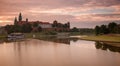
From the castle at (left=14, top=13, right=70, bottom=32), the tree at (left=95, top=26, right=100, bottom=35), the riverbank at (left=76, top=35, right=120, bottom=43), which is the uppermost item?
the castle at (left=14, top=13, right=70, bottom=32)

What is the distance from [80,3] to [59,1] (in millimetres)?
1012

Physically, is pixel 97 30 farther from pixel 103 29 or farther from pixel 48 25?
pixel 48 25

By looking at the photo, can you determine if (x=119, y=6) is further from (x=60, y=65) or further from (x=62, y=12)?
(x=60, y=65)

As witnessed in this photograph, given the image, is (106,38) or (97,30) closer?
(97,30)

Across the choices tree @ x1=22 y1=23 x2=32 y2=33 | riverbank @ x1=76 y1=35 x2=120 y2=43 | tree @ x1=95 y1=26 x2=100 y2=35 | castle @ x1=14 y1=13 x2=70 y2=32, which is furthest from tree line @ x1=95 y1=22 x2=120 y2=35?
tree @ x1=22 y1=23 x2=32 y2=33

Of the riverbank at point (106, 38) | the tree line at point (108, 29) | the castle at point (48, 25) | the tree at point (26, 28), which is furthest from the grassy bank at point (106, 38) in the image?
the tree at point (26, 28)

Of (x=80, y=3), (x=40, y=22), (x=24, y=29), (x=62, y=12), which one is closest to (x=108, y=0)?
(x=80, y=3)

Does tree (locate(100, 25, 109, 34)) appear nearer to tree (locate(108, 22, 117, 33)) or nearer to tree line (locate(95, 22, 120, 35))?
tree line (locate(95, 22, 120, 35))

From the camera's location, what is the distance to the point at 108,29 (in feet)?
39.3

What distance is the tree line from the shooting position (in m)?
11.6

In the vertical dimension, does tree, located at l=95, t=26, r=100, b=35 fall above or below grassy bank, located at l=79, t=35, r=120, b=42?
above

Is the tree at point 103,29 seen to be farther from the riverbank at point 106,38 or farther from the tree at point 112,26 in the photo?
the riverbank at point 106,38

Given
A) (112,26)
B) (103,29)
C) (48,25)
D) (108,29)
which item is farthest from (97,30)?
(48,25)

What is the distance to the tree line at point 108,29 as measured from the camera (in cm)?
1161
